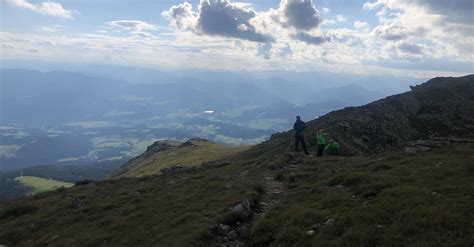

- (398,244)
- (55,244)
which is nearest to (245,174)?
(55,244)

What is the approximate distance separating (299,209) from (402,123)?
42.1m

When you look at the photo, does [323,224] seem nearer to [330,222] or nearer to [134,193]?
[330,222]

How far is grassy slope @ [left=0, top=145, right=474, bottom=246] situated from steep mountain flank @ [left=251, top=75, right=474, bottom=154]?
15904mm

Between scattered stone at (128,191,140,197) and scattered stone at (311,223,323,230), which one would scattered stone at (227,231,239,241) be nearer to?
scattered stone at (311,223,323,230)

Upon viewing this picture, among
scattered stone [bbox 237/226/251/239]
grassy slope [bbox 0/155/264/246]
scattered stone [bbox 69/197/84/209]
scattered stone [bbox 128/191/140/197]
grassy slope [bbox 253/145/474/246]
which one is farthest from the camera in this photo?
scattered stone [bbox 128/191/140/197]

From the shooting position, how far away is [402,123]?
2258 inches

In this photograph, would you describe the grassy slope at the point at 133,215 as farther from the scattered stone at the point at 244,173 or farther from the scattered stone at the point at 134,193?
the scattered stone at the point at 244,173

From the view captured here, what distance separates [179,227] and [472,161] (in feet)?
57.4

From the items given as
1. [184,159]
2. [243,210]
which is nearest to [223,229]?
[243,210]

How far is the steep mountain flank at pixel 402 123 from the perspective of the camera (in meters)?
51.9

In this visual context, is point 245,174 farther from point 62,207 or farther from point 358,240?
point 358,240

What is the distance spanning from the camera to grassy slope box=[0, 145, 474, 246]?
15711 millimetres

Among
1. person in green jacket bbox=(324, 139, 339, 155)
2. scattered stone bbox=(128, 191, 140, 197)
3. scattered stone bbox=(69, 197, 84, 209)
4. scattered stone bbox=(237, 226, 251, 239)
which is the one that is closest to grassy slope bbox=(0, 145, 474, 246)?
scattered stone bbox=(128, 191, 140, 197)

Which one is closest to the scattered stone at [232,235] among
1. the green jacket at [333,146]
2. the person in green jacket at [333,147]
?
the person in green jacket at [333,147]
